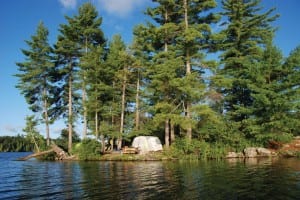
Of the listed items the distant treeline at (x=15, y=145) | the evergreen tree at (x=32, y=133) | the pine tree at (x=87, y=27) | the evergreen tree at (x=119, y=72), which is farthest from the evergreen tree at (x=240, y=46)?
the distant treeline at (x=15, y=145)

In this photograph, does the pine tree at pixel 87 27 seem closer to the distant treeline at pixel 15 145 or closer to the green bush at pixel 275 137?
the green bush at pixel 275 137

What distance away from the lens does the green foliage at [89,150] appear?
30.1 metres

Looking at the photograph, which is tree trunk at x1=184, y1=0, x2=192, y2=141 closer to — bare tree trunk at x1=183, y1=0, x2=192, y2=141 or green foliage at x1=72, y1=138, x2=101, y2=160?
bare tree trunk at x1=183, y1=0, x2=192, y2=141

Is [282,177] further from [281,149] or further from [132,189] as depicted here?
[281,149]

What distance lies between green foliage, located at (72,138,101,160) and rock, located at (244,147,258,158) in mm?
14528

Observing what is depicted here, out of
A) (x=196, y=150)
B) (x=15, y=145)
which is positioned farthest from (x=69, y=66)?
(x=15, y=145)

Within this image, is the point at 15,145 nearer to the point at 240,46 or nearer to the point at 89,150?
the point at 89,150

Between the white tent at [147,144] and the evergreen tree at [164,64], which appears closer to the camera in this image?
the evergreen tree at [164,64]

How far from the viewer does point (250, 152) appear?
27.2 metres

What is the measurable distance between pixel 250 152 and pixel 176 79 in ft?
31.9

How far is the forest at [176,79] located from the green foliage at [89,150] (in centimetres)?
190

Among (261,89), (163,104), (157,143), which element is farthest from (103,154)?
(261,89)

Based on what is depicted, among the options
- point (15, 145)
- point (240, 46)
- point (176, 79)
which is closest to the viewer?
point (176, 79)

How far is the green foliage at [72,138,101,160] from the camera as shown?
30.1 meters
